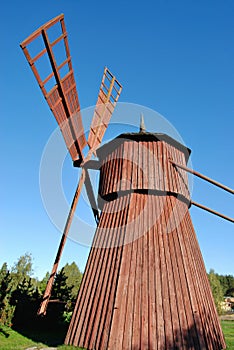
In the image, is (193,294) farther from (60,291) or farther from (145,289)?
(60,291)

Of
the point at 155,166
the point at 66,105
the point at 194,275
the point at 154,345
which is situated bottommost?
the point at 154,345

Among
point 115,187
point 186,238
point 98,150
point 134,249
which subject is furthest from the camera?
point 98,150

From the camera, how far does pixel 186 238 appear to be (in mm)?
6871

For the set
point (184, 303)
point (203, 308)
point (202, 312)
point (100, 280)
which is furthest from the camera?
point (100, 280)

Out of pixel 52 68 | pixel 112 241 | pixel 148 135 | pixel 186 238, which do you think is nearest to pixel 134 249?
pixel 112 241

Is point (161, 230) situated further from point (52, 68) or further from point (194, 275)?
point (52, 68)

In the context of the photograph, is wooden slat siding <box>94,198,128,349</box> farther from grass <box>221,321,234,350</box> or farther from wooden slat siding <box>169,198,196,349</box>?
grass <box>221,321,234,350</box>

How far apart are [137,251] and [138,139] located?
339cm

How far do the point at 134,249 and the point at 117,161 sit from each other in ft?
9.02

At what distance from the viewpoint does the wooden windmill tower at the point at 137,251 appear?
535 cm

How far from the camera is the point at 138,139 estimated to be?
319 inches

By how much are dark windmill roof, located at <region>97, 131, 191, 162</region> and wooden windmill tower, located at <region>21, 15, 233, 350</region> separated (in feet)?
0.10

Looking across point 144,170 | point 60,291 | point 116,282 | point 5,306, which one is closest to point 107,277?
point 116,282

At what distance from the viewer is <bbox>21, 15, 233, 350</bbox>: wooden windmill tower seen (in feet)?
17.6
